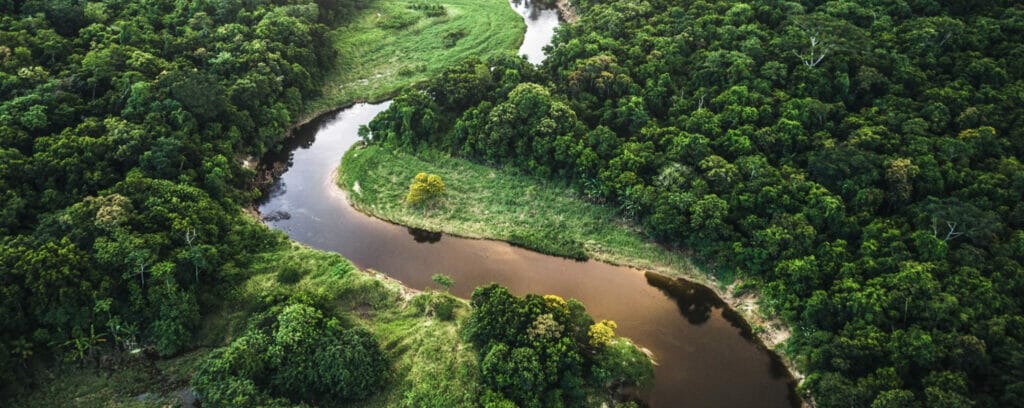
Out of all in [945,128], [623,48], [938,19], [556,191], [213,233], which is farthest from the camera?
[623,48]

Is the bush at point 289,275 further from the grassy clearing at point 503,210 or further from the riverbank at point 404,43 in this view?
the riverbank at point 404,43

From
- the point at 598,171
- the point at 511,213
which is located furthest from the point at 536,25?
the point at 511,213

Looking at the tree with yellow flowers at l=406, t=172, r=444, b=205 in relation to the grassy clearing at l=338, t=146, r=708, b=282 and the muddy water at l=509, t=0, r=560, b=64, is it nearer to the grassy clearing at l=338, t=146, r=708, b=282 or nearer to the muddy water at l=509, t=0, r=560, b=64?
the grassy clearing at l=338, t=146, r=708, b=282

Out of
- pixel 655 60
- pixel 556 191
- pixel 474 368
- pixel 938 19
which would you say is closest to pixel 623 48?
pixel 655 60

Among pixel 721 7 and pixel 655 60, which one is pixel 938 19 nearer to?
pixel 721 7

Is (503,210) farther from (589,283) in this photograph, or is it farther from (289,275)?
(289,275)

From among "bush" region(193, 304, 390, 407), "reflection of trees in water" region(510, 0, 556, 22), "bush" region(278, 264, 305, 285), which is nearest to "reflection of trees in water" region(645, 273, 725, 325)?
"bush" region(193, 304, 390, 407)

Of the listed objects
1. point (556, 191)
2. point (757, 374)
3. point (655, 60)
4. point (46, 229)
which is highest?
point (655, 60)
